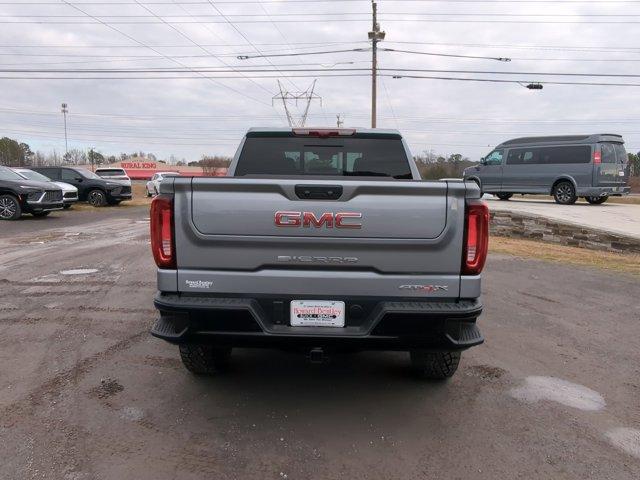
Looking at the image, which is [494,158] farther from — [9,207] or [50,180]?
[9,207]

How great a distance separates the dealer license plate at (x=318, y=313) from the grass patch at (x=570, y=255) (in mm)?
7606

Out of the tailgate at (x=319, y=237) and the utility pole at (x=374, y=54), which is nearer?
the tailgate at (x=319, y=237)

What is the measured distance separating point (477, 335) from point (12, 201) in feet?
53.9

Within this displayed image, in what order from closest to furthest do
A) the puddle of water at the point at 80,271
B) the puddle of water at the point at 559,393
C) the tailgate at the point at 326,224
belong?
1. the tailgate at the point at 326,224
2. the puddle of water at the point at 559,393
3. the puddle of water at the point at 80,271

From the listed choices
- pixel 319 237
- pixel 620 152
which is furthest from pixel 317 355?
pixel 620 152

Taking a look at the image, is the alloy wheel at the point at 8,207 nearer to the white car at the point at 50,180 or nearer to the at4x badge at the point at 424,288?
the white car at the point at 50,180

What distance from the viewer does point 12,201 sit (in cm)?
1596

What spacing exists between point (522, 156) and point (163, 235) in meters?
19.1

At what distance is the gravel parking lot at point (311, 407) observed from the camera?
9.75ft

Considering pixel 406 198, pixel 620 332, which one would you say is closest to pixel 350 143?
pixel 406 198

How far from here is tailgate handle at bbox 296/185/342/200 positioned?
10.3ft

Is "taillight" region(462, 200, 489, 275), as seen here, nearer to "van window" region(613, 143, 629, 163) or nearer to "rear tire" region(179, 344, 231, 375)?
"rear tire" region(179, 344, 231, 375)

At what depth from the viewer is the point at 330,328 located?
10.5 feet

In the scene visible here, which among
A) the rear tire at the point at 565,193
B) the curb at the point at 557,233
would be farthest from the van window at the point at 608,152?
the curb at the point at 557,233
